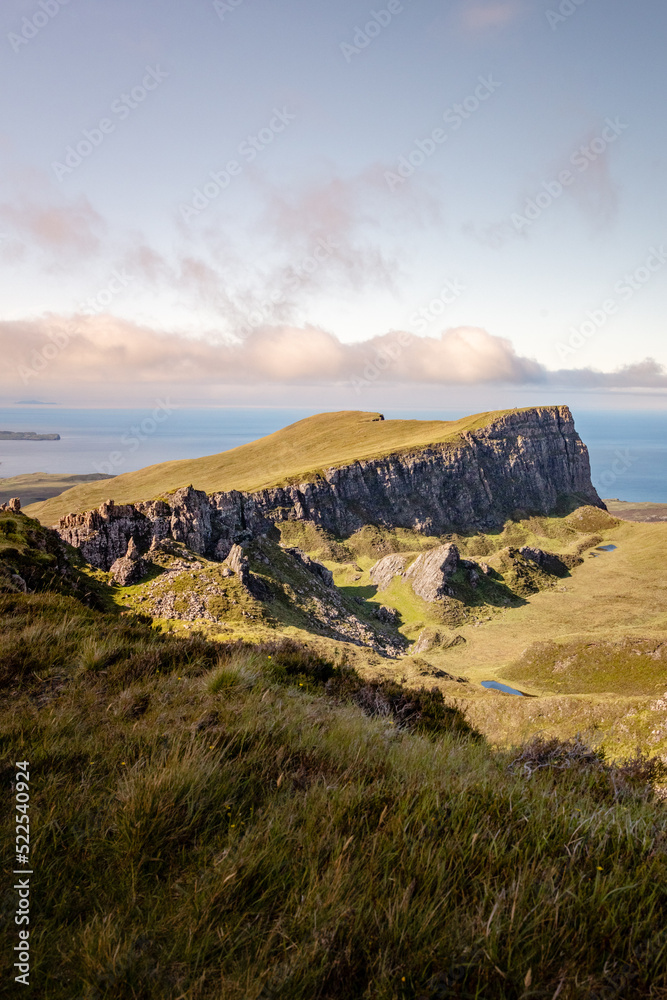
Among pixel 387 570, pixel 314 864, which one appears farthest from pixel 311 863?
pixel 387 570

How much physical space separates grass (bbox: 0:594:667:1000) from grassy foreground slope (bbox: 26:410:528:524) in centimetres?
10417

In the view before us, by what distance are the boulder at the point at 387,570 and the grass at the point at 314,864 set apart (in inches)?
2587

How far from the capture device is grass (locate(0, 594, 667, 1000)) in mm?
1945

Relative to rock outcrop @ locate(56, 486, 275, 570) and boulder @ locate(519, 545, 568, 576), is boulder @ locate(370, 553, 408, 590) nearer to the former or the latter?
boulder @ locate(519, 545, 568, 576)

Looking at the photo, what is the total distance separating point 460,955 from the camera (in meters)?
2.02

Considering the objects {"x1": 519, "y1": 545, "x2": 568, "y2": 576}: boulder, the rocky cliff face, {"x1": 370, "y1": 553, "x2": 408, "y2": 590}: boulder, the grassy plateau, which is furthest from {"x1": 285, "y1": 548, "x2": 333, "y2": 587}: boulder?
the grassy plateau

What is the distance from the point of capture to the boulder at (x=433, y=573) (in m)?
61.8

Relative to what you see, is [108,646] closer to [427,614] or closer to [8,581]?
[8,581]

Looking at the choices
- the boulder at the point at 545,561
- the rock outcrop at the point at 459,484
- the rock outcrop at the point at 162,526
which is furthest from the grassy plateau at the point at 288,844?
the rock outcrop at the point at 459,484

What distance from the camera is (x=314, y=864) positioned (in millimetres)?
2480

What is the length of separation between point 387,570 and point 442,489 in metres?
40.7

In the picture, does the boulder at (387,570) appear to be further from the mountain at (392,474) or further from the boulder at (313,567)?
the mountain at (392,474)

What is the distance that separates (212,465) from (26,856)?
13991 cm

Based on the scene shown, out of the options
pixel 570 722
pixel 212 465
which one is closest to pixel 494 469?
pixel 212 465
